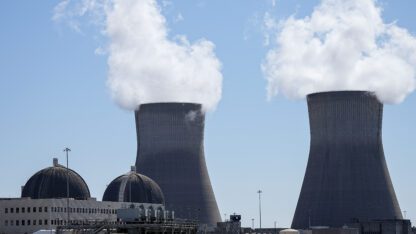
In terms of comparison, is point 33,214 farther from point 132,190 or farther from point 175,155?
point 175,155

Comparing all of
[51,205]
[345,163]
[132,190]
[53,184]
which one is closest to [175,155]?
[132,190]

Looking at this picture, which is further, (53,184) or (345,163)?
(345,163)

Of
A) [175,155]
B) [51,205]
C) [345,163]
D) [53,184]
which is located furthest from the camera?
[175,155]

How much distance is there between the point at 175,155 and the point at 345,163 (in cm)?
2370

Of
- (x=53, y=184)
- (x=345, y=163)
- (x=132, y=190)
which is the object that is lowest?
(x=53, y=184)

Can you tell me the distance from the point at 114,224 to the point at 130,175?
6868 cm

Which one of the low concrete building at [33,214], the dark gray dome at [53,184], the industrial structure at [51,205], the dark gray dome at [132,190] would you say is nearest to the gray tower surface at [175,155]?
the dark gray dome at [132,190]

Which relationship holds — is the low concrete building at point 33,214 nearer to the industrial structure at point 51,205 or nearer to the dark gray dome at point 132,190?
the industrial structure at point 51,205

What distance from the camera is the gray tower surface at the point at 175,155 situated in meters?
136

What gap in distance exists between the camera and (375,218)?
425ft

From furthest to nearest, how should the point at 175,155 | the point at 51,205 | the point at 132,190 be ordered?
the point at 175,155 → the point at 132,190 → the point at 51,205

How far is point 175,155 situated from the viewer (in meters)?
136

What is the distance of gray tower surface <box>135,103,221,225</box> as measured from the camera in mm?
135500

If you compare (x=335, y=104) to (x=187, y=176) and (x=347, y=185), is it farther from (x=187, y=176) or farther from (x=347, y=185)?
(x=187, y=176)
